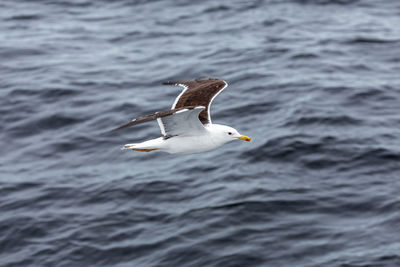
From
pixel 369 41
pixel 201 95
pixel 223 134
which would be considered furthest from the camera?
pixel 369 41

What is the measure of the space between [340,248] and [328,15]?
12.4 meters

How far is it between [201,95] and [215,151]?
5.28 meters

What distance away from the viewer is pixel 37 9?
2680 cm

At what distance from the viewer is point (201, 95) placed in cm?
1284

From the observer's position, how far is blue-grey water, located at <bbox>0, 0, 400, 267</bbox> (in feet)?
49.4

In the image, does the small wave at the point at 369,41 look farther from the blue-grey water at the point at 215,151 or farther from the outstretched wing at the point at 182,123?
the outstretched wing at the point at 182,123

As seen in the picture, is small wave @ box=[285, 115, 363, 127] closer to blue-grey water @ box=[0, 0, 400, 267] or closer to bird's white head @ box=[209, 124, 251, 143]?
blue-grey water @ box=[0, 0, 400, 267]

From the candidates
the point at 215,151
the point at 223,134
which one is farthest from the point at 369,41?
the point at 223,134

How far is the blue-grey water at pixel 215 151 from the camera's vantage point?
49.4ft

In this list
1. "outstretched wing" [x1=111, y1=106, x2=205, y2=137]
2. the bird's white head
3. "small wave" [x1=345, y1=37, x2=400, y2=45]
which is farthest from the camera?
"small wave" [x1=345, y1=37, x2=400, y2=45]

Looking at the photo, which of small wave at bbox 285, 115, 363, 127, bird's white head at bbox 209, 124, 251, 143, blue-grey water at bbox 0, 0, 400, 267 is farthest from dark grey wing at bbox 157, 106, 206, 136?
small wave at bbox 285, 115, 363, 127

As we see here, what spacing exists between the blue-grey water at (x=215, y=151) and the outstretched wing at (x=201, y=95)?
11.4ft

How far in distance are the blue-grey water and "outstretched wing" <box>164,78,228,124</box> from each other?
11.4ft

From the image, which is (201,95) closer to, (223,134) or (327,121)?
(223,134)
